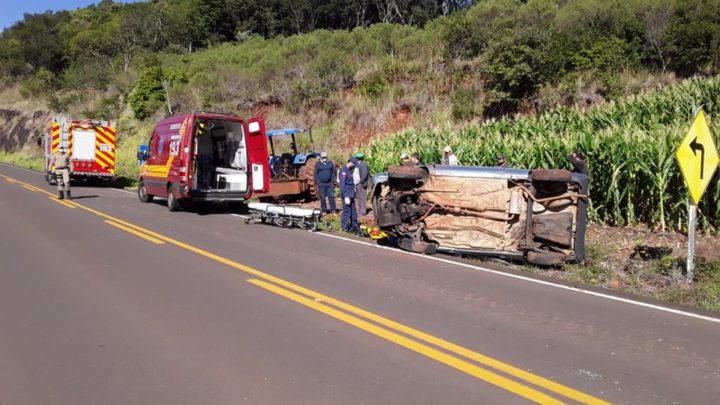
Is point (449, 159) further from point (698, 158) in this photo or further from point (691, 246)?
point (691, 246)

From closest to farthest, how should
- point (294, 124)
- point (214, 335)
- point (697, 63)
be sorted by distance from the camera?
point (214, 335) < point (697, 63) < point (294, 124)

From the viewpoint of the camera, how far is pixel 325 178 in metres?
→ 13.9

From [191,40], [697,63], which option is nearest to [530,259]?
[697,63]

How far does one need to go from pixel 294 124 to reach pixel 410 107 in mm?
6717

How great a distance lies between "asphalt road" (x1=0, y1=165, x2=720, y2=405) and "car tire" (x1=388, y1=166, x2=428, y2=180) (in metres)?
1.51

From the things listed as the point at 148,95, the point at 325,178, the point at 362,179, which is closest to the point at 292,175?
the point at 325,178

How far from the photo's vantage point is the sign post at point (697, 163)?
7.98m

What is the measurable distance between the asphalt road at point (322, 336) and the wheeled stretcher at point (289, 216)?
309 cm

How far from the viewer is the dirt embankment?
Result: 5585 centimetres

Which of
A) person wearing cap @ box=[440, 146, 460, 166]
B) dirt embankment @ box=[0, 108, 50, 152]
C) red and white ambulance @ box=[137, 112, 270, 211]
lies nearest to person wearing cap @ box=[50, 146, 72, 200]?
red and white ambulance @ box=[137, 112, 270, 211]

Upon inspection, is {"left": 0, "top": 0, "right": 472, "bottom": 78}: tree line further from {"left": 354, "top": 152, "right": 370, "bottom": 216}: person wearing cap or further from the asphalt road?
the asphalt road

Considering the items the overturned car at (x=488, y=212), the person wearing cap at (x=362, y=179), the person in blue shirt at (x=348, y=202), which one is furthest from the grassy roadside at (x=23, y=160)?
the overturned car at (x=488, y=212)

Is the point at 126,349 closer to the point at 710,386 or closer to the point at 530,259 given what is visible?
the point at 710,386

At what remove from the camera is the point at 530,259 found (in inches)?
352
